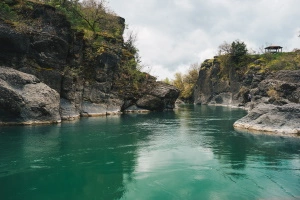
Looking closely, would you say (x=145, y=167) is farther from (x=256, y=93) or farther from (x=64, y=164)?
(x=256, y=93)

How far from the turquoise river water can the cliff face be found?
12.8m

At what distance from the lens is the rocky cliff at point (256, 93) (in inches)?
1051

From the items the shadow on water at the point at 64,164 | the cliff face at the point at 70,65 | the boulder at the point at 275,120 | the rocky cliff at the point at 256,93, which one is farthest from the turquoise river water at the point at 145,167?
the cliff face at the point at 70,65

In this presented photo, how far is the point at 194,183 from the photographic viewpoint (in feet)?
41.8

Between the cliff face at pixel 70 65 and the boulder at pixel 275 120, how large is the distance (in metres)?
23.1

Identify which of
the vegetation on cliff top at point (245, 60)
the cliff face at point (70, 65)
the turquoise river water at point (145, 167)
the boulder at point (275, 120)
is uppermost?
the vegetation on cliff top at point (245, 60)

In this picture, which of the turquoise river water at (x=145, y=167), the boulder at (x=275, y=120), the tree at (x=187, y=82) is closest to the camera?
the turquoise river water at (x=145, y=167)

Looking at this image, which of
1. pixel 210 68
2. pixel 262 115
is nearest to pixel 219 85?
pixel 210 68

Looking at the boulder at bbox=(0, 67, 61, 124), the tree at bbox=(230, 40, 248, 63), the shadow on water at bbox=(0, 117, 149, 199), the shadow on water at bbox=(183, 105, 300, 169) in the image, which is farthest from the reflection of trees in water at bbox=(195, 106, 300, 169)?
the tree at bbox=(230, 40, 248, 63)

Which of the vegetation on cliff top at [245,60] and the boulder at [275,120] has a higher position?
the vegetation on cliff top at [245,60]

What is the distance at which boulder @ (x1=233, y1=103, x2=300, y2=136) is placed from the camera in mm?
25719

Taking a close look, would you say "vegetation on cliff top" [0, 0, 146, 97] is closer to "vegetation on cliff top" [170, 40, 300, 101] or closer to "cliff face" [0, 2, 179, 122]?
"cliff face" [0, 2, 179, 122]

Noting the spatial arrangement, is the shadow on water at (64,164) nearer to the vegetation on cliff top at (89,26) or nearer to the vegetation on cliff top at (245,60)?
the vegetation on cliff top at (89,26)

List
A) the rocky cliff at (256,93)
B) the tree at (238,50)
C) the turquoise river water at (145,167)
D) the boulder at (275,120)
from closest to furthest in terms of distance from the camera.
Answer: the turquoise river water at (145,167)
the boulder at (275,120)
the rocky cliff at (256,93)
the tree at (238,50)
